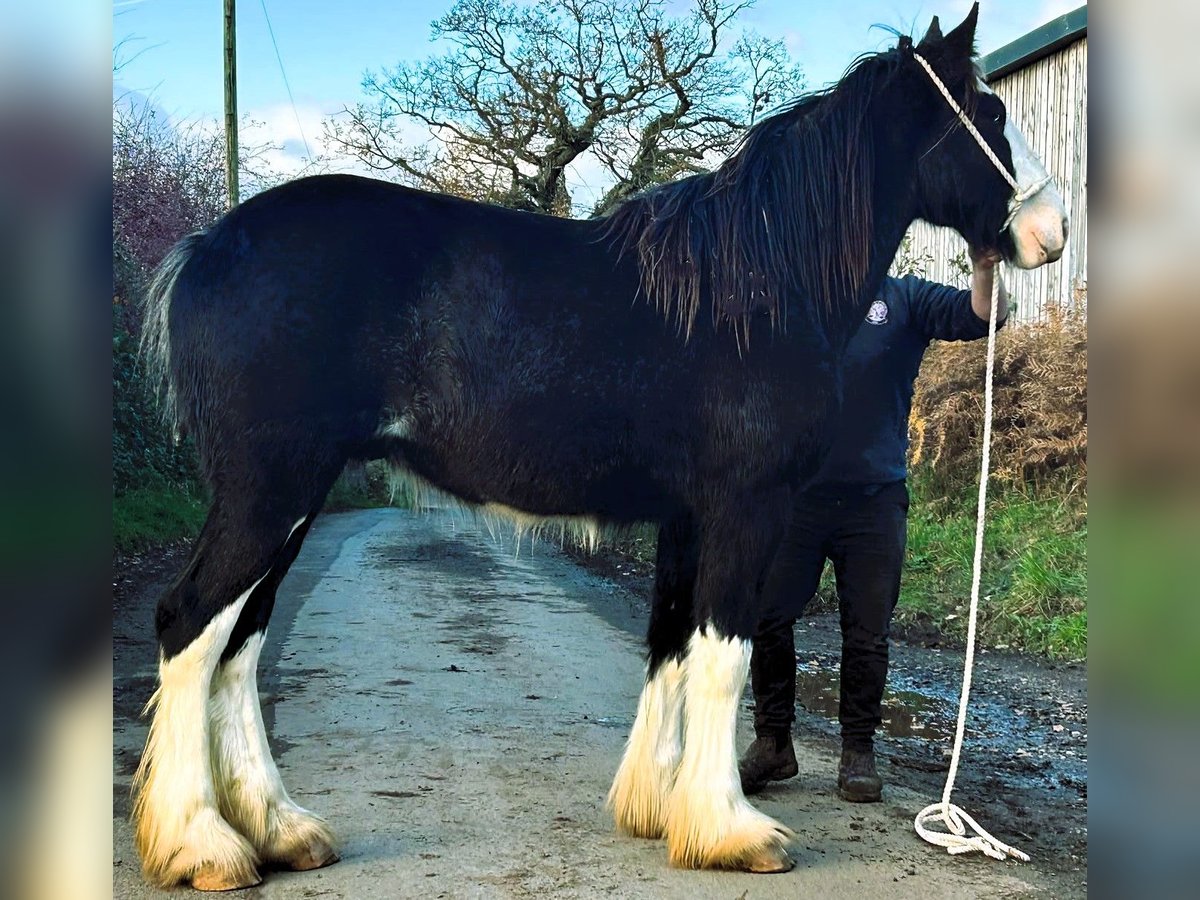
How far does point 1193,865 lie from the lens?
976 mm

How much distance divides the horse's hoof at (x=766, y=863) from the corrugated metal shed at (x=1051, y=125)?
6766mm

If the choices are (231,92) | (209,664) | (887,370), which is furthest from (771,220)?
(231,92)

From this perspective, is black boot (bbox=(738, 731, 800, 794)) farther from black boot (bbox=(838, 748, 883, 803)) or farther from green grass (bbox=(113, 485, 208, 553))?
green grass (bbox=(113, 485, 208, 553))

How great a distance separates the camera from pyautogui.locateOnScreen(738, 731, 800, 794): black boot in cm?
375

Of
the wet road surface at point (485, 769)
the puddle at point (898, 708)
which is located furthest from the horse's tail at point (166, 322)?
the puddle at point (898, 708)

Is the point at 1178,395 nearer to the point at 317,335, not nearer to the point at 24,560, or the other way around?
the point at 24,560

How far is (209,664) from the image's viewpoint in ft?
9.14

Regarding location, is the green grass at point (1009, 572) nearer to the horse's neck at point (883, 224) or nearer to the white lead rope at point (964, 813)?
the white lead rope at point (964, 813)

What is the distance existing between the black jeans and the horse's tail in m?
2.24

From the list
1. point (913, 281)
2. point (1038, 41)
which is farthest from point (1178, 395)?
point (1038, 41)

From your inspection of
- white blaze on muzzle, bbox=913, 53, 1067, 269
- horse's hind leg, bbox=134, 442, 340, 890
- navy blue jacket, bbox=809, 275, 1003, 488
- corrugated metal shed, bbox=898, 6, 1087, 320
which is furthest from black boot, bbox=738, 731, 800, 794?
corrugated metal shed, bbox=898, 6, 1087, 320

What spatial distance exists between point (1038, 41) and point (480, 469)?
29.2 ft

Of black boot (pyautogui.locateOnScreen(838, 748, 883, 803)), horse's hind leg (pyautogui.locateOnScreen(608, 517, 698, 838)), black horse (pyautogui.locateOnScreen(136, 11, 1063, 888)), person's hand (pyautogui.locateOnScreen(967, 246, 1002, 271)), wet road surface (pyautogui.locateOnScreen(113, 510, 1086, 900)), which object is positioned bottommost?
wet road surface (pyautogui.locateOnScreen(113, 510, 1086, 900))

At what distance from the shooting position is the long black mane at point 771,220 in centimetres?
313
